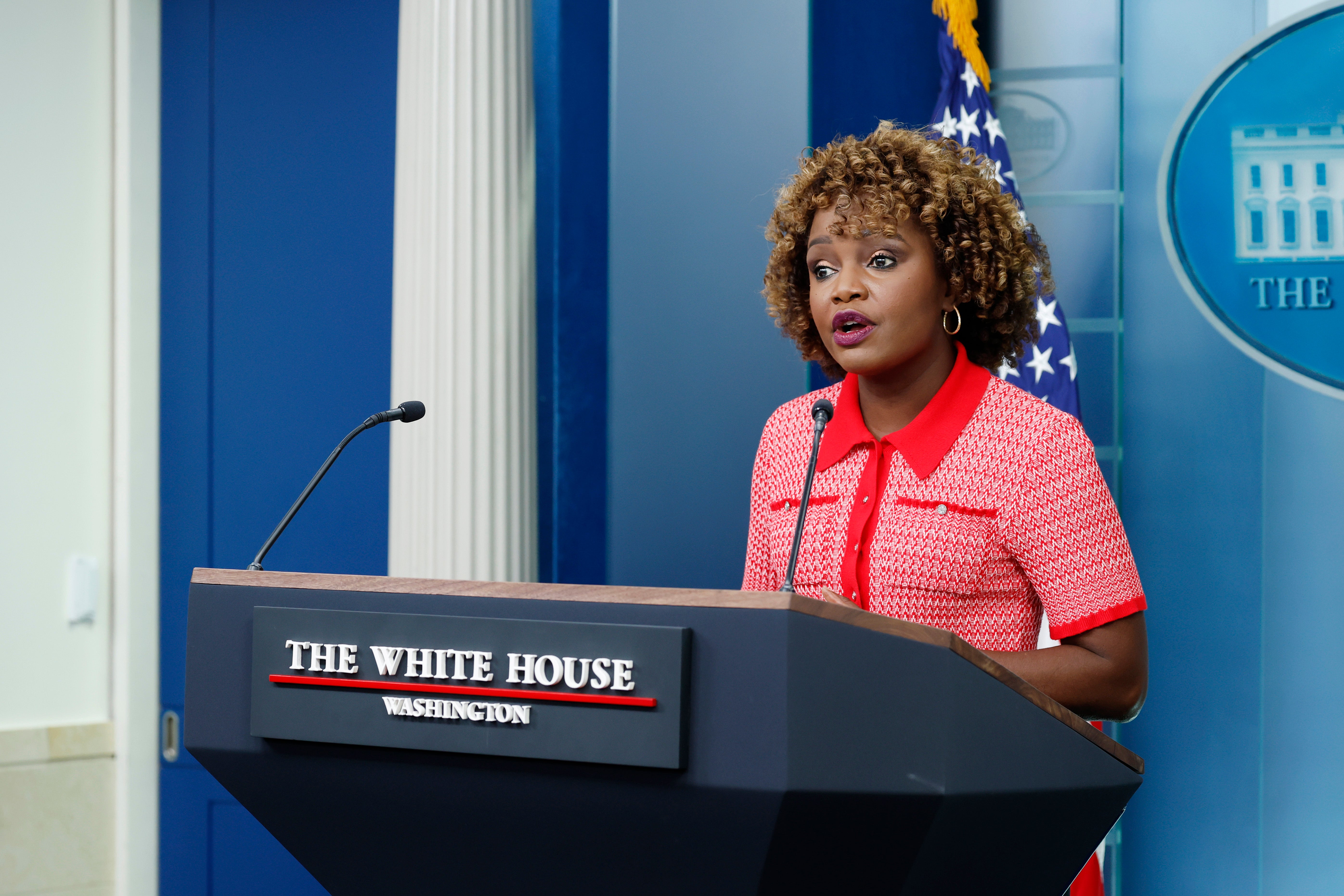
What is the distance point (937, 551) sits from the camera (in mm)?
1246

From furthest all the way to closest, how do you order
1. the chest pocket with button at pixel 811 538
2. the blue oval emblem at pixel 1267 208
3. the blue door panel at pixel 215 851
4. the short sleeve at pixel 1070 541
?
the blue door panel at pixel 215 851
the blue oval emblem at pixel 1267 208
the chest pocket with button at pixel 811 538
the short sleeve at pixel 1070 541

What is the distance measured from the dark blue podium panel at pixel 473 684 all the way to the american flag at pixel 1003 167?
1698 millimetres

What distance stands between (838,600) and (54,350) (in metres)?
2.73

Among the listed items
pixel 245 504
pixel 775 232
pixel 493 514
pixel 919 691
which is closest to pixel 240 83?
pixel 245 504

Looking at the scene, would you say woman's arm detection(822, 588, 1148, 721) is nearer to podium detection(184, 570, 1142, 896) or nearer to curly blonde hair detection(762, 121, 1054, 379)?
podium detection(184, 570, 1142, 896)

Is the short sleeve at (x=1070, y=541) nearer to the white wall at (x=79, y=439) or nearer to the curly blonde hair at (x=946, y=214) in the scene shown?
the curly blonde hair at (x=946, y=214)

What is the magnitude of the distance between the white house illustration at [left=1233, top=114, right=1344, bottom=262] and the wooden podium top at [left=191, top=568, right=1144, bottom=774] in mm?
1477

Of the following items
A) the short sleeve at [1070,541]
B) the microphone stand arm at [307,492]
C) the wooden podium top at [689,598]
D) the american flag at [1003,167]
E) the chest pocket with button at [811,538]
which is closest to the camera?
the wooden podium top at [689,598]

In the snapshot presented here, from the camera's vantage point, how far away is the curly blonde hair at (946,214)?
136cm

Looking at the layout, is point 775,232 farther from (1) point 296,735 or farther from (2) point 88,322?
(2) point 88,322

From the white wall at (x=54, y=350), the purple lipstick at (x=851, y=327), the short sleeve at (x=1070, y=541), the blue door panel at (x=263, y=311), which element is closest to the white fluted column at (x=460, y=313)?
the blue door panel at (x=263, y=311)

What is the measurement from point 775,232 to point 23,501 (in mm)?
2261

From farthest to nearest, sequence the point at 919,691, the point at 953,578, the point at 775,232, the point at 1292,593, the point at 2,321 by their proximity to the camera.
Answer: the point at 2,321, the point at 1292,593, the point at 775,232, the point at 953,578, the point at 919,691

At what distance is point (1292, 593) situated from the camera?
2369 mm
